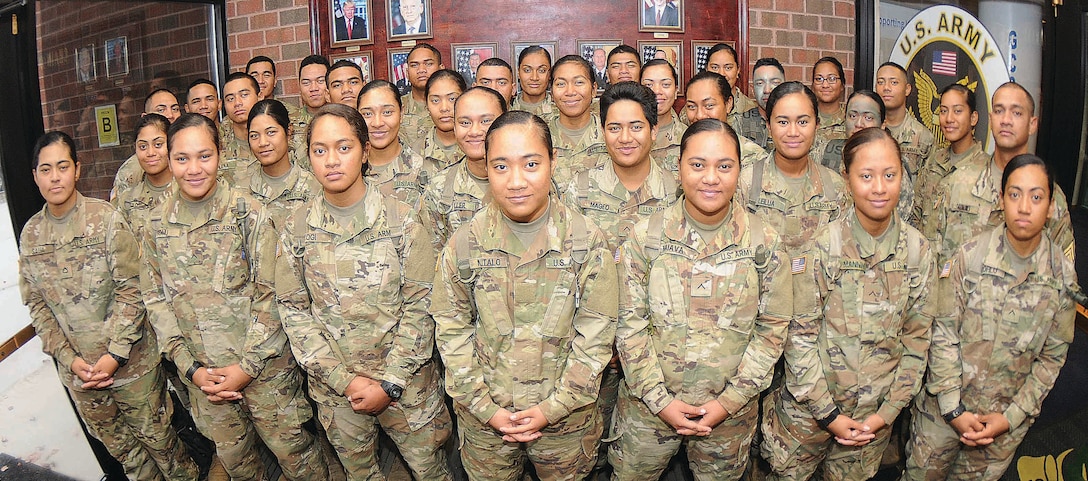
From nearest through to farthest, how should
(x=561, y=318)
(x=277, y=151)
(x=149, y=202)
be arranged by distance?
(x=561, y=318), (x=277, y=151), (x=149, y=202)

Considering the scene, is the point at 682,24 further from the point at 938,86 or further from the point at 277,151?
the point at 277,151

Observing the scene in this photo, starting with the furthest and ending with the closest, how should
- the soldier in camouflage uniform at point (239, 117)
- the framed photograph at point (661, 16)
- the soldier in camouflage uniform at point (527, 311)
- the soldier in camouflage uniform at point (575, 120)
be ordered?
the framed photograph at point (661, 16)
the soldier in camouflage uniform at point (239, 117)
the soldier in camouflage uniform at point (575, 120)
the soldier in camouflage uniform at point (527, 311)

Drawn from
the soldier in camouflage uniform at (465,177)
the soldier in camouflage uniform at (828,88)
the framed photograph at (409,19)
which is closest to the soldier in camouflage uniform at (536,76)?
the soldier in camouflage uniform at (465,177)

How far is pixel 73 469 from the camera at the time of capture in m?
3.93

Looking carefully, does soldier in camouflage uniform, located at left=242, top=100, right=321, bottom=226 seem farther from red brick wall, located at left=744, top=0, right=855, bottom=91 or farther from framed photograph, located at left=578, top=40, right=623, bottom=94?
red brick wall, located at left=744, top=0, right=855, bottom=91

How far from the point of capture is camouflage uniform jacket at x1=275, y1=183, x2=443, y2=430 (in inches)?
117

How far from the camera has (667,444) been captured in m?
2.91

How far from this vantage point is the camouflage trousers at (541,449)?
2.84 meters

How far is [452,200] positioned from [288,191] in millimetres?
847

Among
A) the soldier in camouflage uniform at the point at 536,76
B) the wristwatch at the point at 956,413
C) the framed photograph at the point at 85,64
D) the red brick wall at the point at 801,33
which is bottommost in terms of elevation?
the wristwatch at the point at 956,413

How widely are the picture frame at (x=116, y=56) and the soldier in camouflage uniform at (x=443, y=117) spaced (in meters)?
2.62

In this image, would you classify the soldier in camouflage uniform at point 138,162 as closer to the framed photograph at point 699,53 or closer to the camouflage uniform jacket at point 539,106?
the camouflage uniform jacket at point 539,106

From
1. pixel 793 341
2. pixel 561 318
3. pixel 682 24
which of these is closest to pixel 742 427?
pixel 793 341

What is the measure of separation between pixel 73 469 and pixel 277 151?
1.97 metres
